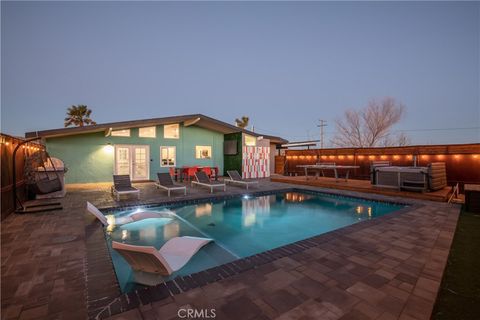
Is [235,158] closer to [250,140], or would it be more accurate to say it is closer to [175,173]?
[250,140]

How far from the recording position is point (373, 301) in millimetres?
2240

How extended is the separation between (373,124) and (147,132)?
2314cm

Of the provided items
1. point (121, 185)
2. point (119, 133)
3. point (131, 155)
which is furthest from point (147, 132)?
point (121, 185)

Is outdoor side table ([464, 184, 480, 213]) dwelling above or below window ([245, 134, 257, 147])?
below

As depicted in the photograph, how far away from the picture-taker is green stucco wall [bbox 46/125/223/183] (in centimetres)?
1148

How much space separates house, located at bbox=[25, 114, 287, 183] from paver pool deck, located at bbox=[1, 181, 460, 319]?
8.51 m

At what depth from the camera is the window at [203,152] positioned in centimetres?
1508

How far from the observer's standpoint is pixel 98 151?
12.1m

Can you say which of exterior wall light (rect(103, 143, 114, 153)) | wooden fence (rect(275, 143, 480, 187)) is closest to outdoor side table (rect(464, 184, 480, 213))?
wooden fence (rect(275, 143, 480, 187))

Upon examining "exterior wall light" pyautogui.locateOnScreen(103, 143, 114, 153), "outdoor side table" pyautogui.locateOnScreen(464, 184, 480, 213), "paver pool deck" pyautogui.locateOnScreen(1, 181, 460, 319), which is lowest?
"paver pool deck" pyautogui.locateOnScreen(1, 181, 460, 319)

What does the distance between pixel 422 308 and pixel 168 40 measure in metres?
47.4

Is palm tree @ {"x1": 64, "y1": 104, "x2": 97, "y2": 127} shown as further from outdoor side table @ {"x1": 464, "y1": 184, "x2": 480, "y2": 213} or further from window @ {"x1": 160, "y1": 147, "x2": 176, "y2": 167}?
outdoor side table @ {"x1": 464, "y1": 184, "x2": 480, "y2": 213}

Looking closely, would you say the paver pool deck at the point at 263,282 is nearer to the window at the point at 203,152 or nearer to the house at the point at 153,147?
the house at the point at 153,147

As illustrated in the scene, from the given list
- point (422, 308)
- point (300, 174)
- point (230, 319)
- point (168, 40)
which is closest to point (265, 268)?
point (230, 319)
